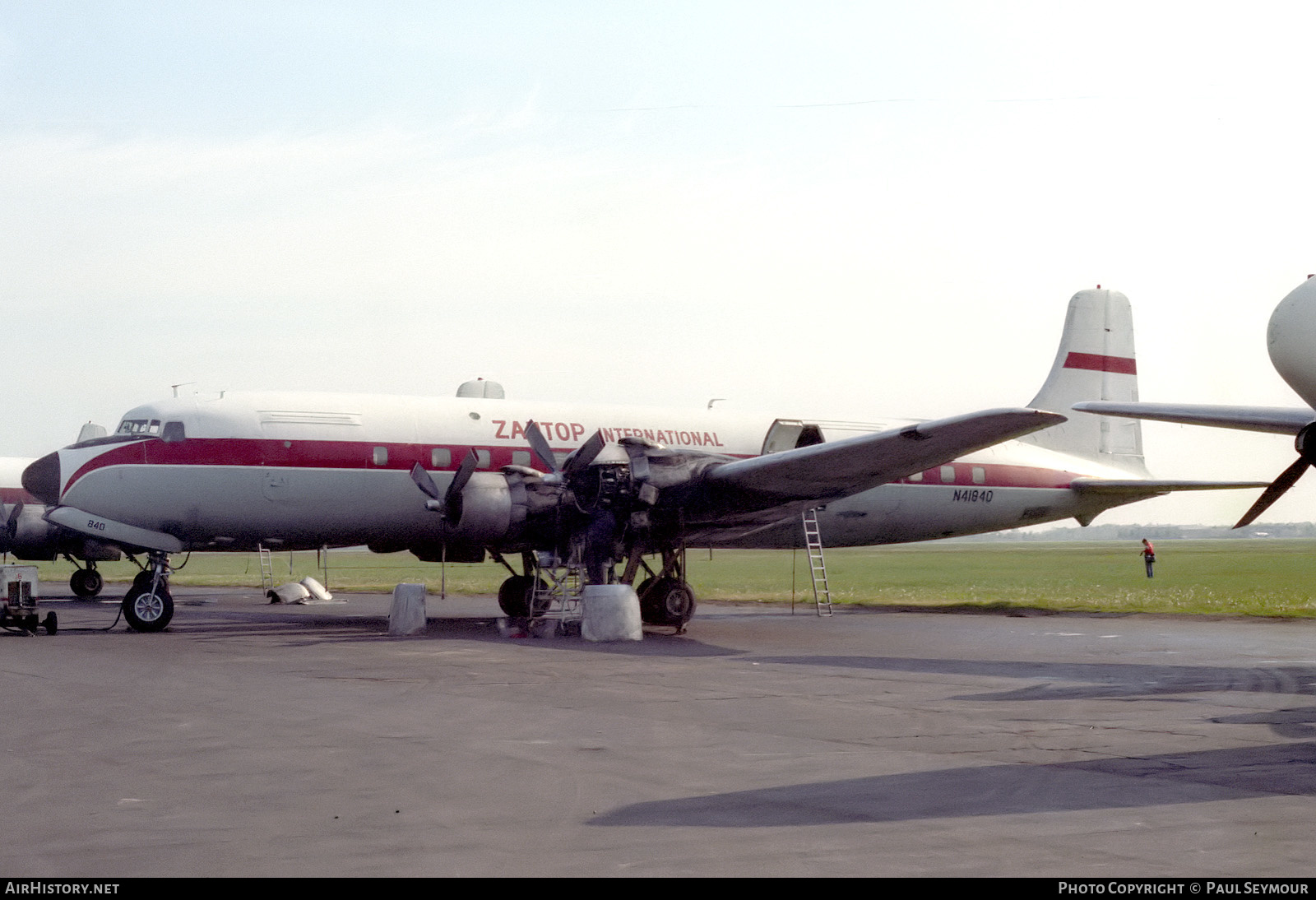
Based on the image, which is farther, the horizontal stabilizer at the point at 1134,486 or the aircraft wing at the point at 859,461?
the horizontal stabilizer at the point at 1134,486

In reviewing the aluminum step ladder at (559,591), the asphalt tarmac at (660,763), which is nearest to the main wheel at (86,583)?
the aluminum step ladder at (559,591)

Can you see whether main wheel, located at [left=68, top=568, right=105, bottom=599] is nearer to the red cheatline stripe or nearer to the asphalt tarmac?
the asphalt tarmac

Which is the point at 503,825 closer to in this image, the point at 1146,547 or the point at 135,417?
the point at 135,417

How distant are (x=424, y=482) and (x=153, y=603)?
484 centimetres

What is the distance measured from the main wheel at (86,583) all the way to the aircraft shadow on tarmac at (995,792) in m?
33.6

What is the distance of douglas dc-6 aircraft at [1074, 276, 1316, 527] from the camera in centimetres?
1066

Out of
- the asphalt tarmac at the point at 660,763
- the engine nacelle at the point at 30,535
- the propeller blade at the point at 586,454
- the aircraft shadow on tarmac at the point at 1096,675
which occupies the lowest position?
the aircraft shadow on tarmac at the point at 1096,675

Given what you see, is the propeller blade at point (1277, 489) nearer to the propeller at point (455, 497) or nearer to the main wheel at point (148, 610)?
the propeller at point (455, 497)

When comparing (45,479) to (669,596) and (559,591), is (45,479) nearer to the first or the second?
(559,591)

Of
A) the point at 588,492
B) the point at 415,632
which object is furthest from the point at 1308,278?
the point at 415,632

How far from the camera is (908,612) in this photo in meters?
29.1

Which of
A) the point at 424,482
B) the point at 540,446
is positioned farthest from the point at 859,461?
the point at 424,482

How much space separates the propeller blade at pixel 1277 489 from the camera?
13.8 metres

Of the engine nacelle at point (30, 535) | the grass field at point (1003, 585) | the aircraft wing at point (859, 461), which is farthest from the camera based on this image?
the engine nacelle at point (30, 535)
